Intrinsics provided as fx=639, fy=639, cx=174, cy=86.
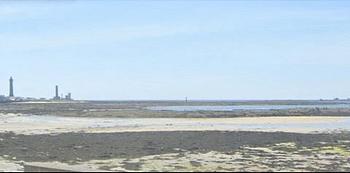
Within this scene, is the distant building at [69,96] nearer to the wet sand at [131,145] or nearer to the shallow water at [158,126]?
the shallow water at [158,126]

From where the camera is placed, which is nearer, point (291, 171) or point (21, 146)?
point (291, 171)

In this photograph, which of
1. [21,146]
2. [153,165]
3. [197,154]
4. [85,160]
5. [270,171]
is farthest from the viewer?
[21,146]

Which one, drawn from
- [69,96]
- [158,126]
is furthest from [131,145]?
[69,96]

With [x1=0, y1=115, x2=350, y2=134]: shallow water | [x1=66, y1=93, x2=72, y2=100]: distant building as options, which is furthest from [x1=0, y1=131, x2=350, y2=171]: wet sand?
[x1=66, y1=93, x2=72, y2=100]: distant building

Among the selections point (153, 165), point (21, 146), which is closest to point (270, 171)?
point (153, 165)

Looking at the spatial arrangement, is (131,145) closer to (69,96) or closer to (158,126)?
(158,126)

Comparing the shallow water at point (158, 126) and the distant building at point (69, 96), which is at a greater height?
the distant building at point (69, 96)

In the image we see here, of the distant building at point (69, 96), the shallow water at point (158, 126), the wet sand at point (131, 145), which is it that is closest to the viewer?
the wet sand at point (131, 145)

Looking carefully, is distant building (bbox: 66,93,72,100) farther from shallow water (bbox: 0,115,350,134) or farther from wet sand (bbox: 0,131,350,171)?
wet sand (bbox: 0,131,350,171)

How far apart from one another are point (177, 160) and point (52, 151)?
5173 millimetres

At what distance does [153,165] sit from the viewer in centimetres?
1777

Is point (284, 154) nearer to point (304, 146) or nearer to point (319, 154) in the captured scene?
point (319, 154)

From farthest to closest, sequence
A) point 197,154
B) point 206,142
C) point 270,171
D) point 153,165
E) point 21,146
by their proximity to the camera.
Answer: point 206,142 → point 21,146 → point 197,154 → point 153,165 → point 270,171

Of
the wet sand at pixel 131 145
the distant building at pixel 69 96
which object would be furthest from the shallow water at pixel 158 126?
the distant building at pixel 69 96
